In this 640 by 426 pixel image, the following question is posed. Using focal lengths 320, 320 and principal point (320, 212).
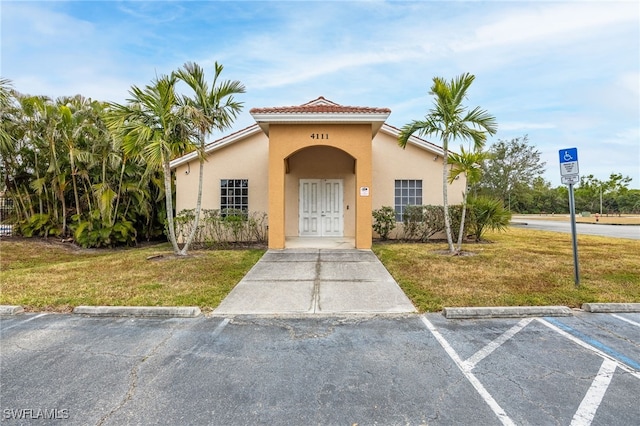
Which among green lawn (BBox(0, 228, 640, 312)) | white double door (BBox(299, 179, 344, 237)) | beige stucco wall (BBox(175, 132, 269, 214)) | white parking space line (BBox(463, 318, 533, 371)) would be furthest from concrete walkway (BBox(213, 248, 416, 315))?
beige stucco wall (BBox(175, 132, 269, 214))

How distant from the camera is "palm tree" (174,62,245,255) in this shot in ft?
30.7

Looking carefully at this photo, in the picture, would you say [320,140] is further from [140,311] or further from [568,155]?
[140,311]

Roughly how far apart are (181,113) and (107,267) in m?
4.71

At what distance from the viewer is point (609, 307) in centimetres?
515

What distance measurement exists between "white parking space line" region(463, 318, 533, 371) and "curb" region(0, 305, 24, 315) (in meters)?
6.70

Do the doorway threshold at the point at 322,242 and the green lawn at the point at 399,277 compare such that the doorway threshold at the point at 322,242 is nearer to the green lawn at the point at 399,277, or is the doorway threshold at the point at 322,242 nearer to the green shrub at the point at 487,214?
the green lawn at the point at 399,277

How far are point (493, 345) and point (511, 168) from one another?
4139 cm

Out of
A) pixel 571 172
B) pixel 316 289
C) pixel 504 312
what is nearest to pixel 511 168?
pixel 571 172

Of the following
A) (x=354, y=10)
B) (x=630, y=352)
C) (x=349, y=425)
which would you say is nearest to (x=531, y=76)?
(x=354, y=10)

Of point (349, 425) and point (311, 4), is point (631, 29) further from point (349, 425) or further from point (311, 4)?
point (349, 425)

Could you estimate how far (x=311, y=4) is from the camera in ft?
40.5

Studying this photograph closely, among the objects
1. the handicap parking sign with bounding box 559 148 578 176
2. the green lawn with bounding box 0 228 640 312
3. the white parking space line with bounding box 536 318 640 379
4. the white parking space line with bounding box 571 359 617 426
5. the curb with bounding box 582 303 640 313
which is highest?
the handicap parking sign with bounding box 559 148 578 176

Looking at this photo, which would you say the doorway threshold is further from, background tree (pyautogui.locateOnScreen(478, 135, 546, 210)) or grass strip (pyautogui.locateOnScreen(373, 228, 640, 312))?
background tree (pyautogui.locateOnScreen(478, 135, 546, 210))

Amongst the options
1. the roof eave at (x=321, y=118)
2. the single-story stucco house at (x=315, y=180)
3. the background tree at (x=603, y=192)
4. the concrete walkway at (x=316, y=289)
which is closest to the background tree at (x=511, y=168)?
the background tree at (x=603, y=192)
